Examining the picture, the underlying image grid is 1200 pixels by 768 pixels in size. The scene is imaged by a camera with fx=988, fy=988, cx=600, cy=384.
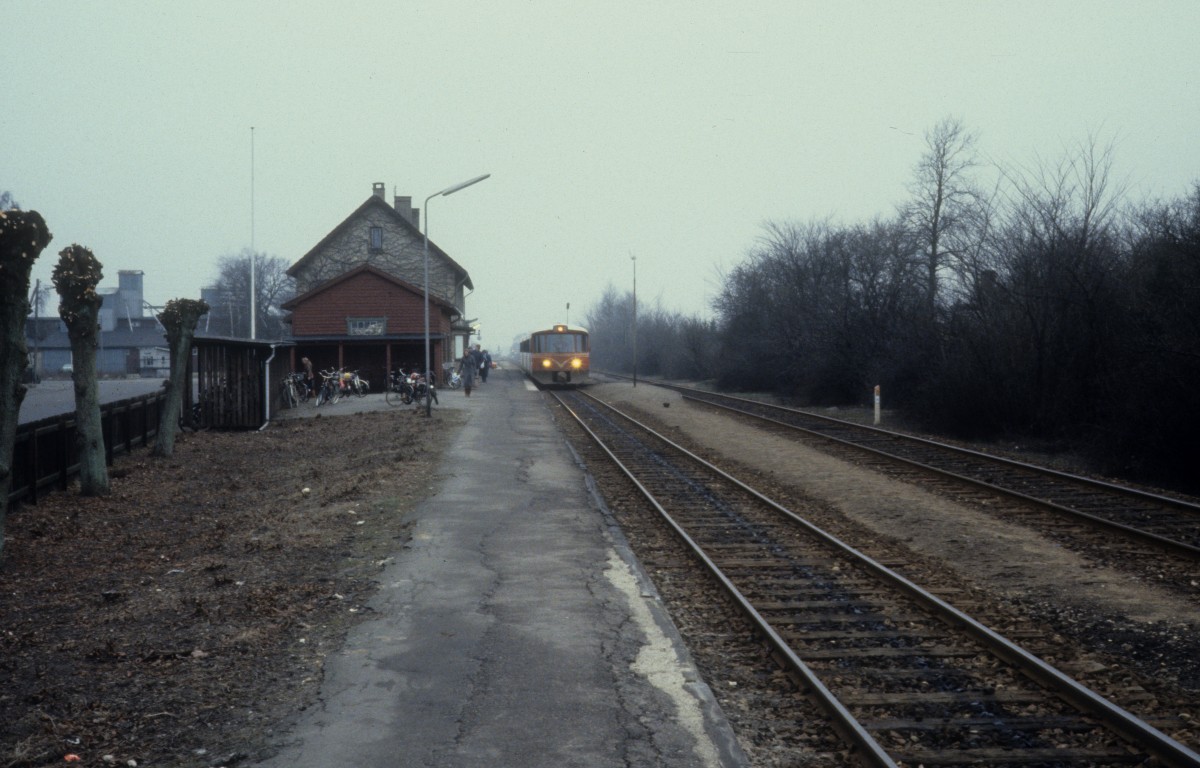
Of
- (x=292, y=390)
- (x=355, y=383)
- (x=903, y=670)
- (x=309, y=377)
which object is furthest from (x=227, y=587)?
(x=355, y=383)

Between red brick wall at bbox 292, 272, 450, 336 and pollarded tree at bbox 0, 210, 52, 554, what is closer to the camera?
pollarded tree at bbox 0, 210, 52, 554

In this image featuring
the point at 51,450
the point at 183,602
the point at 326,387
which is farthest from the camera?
the point at 326,387

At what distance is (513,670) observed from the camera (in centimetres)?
615

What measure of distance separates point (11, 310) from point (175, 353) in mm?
→ 11671

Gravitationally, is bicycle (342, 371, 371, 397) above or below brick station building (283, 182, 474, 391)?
below

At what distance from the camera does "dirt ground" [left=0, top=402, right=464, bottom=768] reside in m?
5.25

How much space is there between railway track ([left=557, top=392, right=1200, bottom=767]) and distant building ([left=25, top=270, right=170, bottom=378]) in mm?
85690

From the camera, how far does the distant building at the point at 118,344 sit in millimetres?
90125

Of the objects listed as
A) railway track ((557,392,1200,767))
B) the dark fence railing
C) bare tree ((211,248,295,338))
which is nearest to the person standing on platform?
the dark fence railing

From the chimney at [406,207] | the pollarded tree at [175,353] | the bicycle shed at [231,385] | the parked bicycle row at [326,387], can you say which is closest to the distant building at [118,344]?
the chimney at [406,207]

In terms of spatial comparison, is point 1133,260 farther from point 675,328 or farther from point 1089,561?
point 675,328

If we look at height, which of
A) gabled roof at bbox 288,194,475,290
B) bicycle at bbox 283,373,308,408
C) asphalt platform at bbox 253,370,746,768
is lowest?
asphalt platform at bbox 253,370,746,768

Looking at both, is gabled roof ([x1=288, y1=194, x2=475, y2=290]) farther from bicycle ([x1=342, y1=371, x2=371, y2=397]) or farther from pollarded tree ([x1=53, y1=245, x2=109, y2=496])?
pollarded tree ([x1=53, y1=245, x2=109, y2=496])

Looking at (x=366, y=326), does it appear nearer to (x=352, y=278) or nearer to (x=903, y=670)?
(x=352, y=278)
